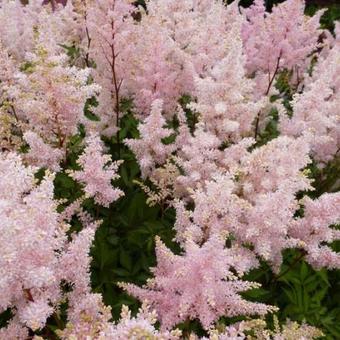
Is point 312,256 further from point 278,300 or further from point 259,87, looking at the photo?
point 259,87

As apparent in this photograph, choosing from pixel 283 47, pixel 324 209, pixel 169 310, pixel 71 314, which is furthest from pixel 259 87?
pixel 71 314

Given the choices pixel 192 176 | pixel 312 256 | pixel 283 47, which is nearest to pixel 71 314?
pixel 192 176

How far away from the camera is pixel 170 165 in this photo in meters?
4.30

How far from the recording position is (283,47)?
18.8 feet

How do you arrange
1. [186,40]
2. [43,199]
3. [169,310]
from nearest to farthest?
[43,199]
[169,310]
[186,40]

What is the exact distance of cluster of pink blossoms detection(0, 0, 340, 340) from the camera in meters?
2.89

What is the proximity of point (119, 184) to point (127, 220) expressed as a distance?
0.63 meters

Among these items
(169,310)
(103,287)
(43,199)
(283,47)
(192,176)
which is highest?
(283,47)

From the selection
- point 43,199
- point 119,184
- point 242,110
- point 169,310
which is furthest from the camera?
point 119,184

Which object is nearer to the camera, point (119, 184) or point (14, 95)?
point (14, 95)

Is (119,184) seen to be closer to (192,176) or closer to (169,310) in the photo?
(192,176)

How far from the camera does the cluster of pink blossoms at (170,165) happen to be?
114 inches

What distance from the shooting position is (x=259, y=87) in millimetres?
5996

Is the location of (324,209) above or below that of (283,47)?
below
